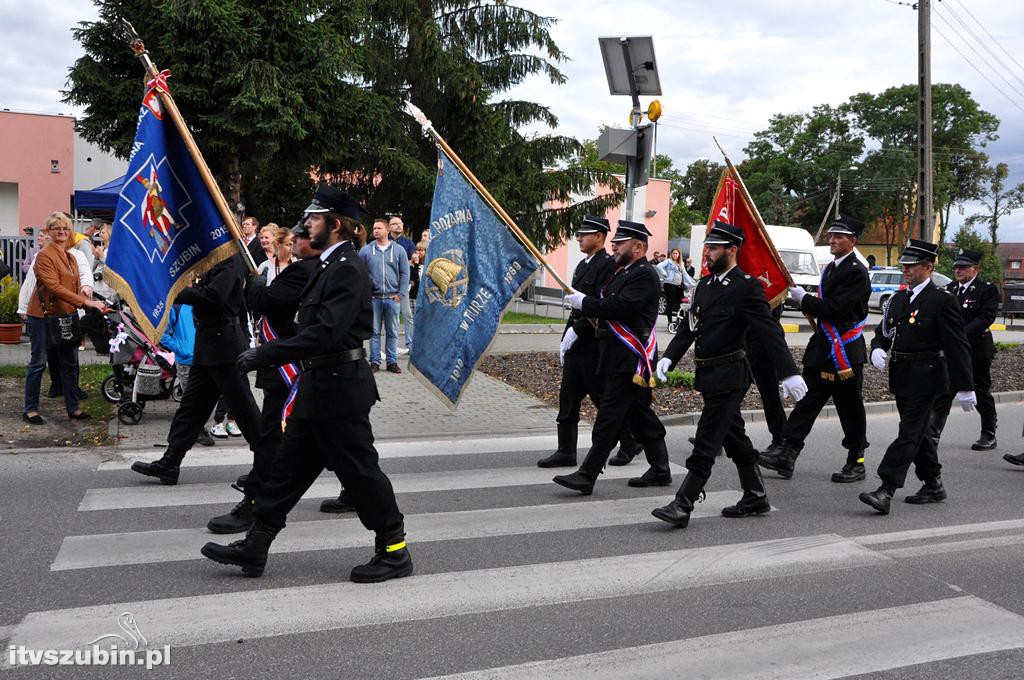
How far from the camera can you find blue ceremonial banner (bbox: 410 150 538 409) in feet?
24.0

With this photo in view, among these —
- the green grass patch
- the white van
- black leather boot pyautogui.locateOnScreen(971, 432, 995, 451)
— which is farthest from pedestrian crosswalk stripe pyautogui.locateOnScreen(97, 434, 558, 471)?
the white van

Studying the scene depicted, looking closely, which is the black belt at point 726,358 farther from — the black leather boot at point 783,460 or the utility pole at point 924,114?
the utility pole at point 924,114

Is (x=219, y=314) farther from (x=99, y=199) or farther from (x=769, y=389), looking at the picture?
(x=99, y=199)

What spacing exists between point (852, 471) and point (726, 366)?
2257 mm

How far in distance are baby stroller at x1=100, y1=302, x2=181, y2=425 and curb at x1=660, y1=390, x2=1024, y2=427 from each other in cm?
506

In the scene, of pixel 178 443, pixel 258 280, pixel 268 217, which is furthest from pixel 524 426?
pixel 268 217

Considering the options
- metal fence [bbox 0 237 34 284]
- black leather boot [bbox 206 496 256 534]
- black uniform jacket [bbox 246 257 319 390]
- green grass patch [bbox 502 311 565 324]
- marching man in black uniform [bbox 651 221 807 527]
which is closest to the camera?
black uniform jacket [bbox 246 257 319 390]

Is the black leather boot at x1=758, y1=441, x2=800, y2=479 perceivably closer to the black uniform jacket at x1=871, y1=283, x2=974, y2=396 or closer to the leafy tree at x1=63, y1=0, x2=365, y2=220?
the black uniform jacket at x1=871, y1=283, x2=974, y2=396

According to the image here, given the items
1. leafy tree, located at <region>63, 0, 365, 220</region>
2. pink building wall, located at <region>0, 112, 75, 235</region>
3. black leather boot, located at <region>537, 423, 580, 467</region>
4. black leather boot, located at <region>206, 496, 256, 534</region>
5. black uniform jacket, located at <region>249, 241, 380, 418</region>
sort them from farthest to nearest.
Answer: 1. pink building wall, located at <region>0, 112, 75, 235</region>
2. leafy tree, located at <region>63, 0, 365, 220</region>
3. black leather boot, located at <region>537, 423, 580, 467</region>
4. black leather boot, located at <region>206, 496, 256, 534</region>
5. black uniform jacket, located at <region>249, 241, 380, 418</region>

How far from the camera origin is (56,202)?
113ft

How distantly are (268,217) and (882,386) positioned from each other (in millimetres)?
15881

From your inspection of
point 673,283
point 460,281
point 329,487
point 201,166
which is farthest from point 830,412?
point 673,283

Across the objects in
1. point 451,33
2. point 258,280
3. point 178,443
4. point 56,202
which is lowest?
point 178,443

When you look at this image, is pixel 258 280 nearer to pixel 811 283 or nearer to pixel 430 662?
pixel 430 662
